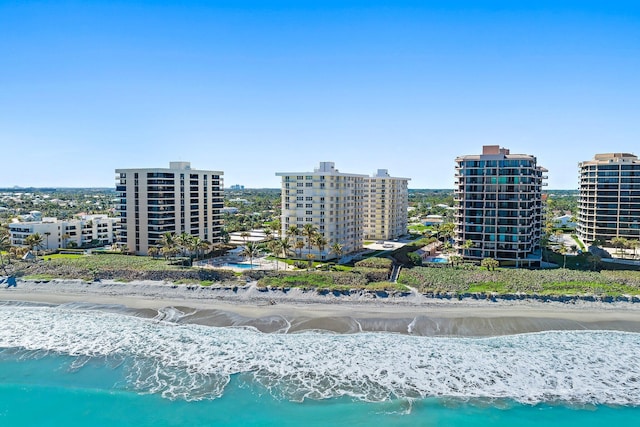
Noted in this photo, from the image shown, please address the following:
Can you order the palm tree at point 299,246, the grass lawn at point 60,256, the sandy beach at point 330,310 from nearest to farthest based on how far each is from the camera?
the sandy beach at point 330,310
the palm tree at point 299,246
the grass lawn at point 60,256

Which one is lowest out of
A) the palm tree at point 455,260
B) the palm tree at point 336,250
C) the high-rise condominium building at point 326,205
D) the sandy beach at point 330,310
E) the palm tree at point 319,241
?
the sandy beach at point 330,310

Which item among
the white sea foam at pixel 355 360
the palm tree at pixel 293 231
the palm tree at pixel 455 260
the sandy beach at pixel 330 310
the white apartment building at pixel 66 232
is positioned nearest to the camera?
the white sea foam at pixel 355 360

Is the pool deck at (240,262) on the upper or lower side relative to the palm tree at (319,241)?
lower

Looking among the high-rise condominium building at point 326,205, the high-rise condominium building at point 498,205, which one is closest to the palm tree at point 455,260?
the high-rise condominium building at point 498,205

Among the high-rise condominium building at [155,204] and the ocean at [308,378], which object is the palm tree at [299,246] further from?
the ocean at [308,378]

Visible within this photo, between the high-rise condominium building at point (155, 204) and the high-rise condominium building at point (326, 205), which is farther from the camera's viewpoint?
the high-rise condominium building at point (155, 204)

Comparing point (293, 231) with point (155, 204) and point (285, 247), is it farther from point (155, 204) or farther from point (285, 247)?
point (155, 204)
